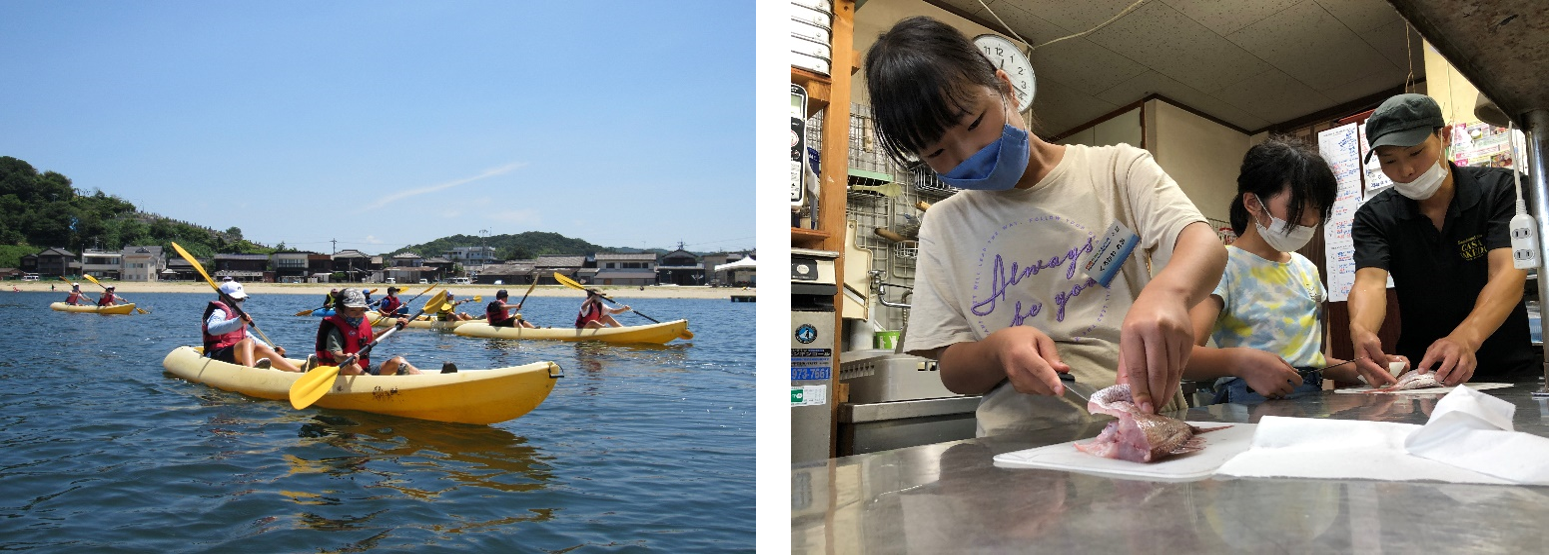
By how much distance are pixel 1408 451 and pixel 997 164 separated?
61 centimetres

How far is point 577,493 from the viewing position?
960 centimetres

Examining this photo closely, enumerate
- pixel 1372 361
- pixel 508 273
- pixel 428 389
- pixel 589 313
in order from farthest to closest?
pixel 508 273
pixel 589 313
pixel 428 389
pixel 1372 361

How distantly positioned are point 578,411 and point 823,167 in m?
12.7

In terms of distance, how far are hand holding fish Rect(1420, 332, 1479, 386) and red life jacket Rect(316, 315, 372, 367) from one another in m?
8.20

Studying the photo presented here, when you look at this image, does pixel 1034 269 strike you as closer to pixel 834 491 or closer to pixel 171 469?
pixel 834 491

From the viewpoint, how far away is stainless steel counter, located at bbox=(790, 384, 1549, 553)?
0.25 meters

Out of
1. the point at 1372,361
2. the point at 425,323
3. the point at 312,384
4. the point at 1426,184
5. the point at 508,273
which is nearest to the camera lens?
the point at 1372,361

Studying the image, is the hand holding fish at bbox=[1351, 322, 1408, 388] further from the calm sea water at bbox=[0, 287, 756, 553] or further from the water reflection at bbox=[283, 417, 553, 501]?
the water reflection at bbox=[283, 417, 553, 501]

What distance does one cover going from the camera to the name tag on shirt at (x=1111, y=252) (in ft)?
3.32

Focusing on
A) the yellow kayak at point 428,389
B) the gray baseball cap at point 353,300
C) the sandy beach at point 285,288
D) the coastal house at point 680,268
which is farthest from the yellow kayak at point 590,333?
the coastal house at point 680,268

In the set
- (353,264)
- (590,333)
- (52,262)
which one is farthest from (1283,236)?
(52,262)

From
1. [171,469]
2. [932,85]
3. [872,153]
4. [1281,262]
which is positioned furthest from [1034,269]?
[171,469]

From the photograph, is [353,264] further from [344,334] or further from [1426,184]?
[1426,184]

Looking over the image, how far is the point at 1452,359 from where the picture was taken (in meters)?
1.35
